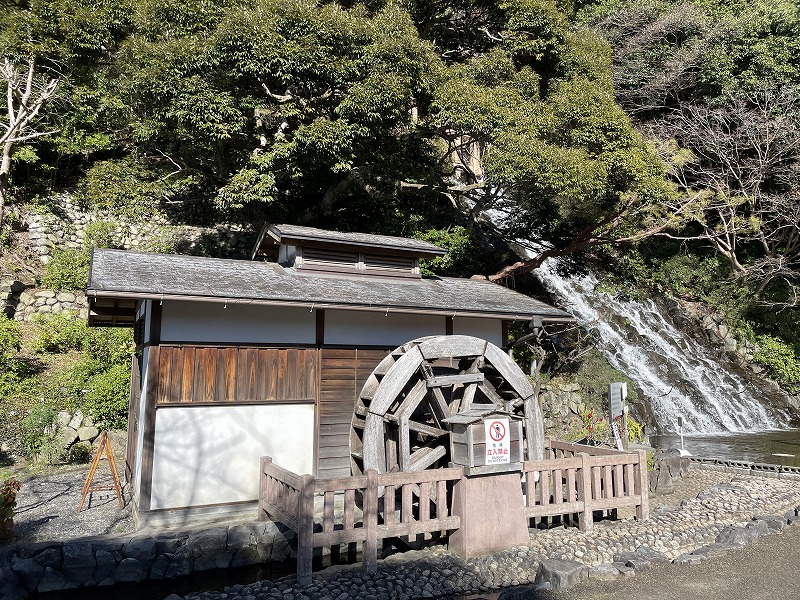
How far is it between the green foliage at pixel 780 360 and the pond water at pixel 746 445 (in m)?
3.15

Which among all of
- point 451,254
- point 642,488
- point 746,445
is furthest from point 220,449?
point 746,445

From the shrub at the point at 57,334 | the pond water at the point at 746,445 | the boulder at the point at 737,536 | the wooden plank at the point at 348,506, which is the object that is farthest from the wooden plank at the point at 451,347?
the shrub at the point at 57,334

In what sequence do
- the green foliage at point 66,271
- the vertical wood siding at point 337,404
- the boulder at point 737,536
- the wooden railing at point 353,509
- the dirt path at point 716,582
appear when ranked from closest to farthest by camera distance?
the dirt path at point 716,582 → the wooden railing at point 353,509 → the boulder at point 737,536 → the vertical wood siding at point 337,404 → the green foliage at point 66,271

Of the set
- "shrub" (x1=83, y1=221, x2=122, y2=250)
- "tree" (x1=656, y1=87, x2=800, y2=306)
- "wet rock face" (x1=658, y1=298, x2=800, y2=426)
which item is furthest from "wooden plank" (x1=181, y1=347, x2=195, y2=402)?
"wet rock face" (x1=658, y1=298, x2=800, y2=426)

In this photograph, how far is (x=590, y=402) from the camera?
14.9m

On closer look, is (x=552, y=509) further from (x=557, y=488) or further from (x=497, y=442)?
(x=497, y=442)

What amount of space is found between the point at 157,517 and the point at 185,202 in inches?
472

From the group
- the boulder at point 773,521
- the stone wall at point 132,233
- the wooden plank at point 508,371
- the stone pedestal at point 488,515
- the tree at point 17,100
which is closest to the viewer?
the stone pedestal at point 488,515

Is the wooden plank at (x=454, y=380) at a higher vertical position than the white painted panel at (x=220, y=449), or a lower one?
higher

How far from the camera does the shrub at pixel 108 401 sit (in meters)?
11.4

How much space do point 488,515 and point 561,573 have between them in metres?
1.19

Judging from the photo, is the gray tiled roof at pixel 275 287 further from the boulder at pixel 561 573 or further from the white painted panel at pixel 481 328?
the boulder at pixel 561 573

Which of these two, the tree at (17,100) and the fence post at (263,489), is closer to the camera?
the fence post at (263,489)

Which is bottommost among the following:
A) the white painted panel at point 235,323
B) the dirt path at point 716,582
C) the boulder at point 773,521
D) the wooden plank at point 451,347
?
the dirt path at point 716,582
